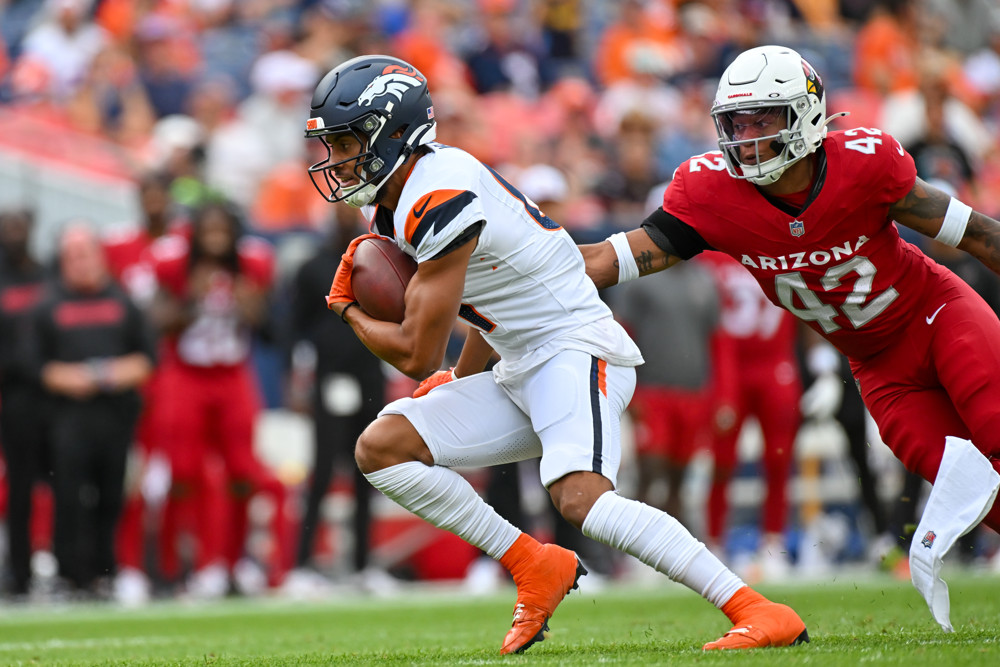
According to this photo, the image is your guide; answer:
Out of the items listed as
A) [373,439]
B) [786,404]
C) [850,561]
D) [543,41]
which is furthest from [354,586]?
[543,41]

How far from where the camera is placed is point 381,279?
4.35 m

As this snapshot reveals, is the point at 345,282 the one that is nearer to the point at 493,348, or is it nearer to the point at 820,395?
the point at 493,348

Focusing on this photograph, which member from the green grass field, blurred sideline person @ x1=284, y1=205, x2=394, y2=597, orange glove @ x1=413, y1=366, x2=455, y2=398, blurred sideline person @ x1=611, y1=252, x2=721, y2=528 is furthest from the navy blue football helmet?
blurred sideline person @ x1=611, y1=252, x2=721, y2=528

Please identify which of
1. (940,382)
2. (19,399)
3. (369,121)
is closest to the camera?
(369,121)

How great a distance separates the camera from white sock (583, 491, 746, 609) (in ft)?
13.6

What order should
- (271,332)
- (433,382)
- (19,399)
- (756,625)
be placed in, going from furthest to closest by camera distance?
(271,332) < (19,399) < (433,382) < (756,625)

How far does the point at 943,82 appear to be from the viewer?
394 inches

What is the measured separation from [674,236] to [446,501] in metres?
1.17

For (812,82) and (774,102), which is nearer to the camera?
(774,102)

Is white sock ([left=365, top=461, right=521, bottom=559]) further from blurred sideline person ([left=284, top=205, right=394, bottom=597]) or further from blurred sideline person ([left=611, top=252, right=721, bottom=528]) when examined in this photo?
blurred sideline person ([left=611, top=252, right=721, bottom=528])

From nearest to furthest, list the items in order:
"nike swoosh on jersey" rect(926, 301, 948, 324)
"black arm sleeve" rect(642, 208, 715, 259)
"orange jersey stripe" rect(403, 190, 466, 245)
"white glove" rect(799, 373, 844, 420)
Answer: "orange jersey stripe" rect(403, 190, 466, 245), "nike swoosh on jersey" rect(926, 301, 948, 324), "black arm sleeve" rect(642, 208, 715, 259), "white glove" rect(799, 373, 844, 420)

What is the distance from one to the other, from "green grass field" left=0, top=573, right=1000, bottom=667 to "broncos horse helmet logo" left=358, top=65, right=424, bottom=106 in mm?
1737

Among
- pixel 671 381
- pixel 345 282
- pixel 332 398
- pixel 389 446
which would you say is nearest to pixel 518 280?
pixel 345 282

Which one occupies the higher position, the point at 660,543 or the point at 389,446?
the point at 389,446
